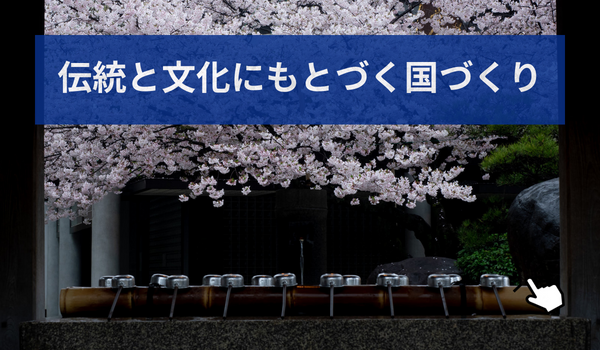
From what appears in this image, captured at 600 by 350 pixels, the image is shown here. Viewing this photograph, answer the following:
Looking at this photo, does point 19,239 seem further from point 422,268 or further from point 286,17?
point 286,17

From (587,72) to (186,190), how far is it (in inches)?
470

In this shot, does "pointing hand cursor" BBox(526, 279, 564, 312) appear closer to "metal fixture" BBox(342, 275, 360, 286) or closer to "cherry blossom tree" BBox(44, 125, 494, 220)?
"metal fixture" BBox(342, 275, 360, 286)

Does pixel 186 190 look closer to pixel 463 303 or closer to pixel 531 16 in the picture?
pixel 531 16

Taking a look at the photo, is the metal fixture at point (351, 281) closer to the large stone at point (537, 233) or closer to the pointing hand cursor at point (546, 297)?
the pointing hand cursor at point (546, 297)

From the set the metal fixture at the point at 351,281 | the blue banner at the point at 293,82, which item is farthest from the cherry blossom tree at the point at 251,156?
the metal fixture at the point at 351,281

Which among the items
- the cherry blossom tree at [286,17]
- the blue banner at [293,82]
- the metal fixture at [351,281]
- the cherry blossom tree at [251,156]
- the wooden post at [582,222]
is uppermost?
the cherry blossom tree at [286,17]

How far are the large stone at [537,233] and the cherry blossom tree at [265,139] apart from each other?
447cm

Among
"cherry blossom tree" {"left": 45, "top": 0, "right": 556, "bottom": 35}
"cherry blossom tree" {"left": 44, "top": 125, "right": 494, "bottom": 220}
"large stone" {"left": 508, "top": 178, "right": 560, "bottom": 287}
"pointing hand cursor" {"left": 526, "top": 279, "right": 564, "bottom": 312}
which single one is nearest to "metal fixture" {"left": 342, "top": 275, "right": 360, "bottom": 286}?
"pointing hand cursor" {"left": 526, "top": 279, "right": 564, "bottom": 312}

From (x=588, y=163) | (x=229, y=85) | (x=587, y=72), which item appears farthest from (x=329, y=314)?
(x=229, y=85)

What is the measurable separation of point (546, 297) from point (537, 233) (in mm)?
4760

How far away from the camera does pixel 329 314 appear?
A: 10.7 feet

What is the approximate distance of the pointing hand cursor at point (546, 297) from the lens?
126 inches

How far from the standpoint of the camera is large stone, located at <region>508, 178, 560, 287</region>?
7.52 metres

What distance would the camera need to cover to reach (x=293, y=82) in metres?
12.2
